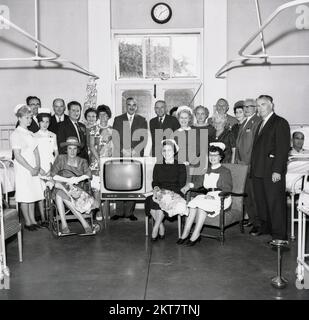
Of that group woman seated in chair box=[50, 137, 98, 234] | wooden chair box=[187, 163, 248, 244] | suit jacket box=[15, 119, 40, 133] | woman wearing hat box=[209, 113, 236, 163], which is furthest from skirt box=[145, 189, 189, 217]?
suit jacket box=[15, 119, 40, 133]

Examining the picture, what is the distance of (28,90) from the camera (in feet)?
25.3

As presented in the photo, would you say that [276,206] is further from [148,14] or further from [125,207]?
[148,14]

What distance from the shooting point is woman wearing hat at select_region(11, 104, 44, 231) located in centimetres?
493

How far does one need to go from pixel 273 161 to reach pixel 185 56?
12.8 feet

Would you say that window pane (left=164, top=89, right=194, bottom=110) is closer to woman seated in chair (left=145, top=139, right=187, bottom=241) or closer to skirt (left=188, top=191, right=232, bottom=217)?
woman seated in chair (left=145, top=139, right=187, bottom=241)

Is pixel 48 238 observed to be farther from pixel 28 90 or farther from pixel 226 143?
pixel 28 90

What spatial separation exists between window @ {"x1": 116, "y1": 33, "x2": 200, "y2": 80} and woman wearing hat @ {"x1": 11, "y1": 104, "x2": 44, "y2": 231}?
10.4ft

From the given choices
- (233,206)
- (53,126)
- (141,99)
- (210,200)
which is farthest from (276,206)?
(141,99)

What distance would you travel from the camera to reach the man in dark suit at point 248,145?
5.22 metres

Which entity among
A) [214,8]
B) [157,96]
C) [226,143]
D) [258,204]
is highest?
[214,8]

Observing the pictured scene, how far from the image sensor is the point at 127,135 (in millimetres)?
5984
